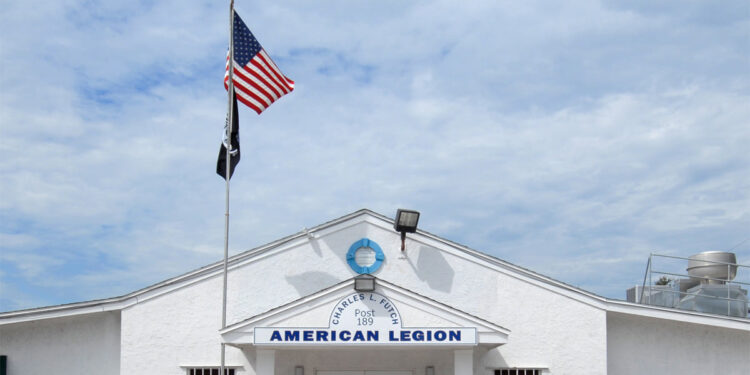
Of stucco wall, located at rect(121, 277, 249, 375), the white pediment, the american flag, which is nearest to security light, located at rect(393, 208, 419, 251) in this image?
the white pediment

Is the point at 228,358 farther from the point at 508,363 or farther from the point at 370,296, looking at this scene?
the point at 508,363

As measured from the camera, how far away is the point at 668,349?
1791 centimetres

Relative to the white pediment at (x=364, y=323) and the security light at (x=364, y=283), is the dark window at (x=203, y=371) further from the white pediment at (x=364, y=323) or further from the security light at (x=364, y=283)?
the security light at (x=364, y=283)

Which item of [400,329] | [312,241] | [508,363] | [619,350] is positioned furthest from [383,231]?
[619,350]

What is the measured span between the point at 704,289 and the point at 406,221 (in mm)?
7295

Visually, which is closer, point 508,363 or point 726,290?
point 508,363

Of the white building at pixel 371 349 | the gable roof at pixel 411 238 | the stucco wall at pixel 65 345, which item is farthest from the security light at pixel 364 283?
the stucco wall at pixel 65 345

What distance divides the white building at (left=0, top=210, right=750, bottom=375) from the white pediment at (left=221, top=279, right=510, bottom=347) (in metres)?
0.90

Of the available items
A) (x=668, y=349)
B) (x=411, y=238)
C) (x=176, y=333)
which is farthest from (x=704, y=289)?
(x=176, y=333)

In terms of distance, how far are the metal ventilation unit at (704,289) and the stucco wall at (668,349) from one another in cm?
55

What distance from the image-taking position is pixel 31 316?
55.2ft

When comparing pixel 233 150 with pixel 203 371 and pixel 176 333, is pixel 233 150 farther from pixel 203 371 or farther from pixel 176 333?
pixel 203 371

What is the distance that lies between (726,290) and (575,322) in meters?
3.91

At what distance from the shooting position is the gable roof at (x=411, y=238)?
55.3 feet
